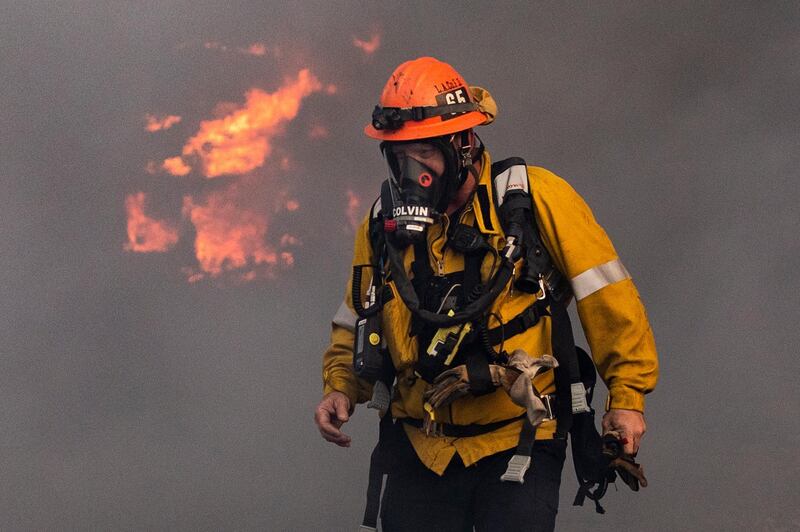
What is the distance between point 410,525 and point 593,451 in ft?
2.96

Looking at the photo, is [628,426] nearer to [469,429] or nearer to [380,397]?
[469,429]

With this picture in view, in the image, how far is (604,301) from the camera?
4.86 m

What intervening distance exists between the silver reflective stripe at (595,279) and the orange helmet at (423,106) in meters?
0.90

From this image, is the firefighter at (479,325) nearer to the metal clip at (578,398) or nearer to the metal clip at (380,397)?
the metal clip at (578,398)

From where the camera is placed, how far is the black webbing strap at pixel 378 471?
17.4 feet

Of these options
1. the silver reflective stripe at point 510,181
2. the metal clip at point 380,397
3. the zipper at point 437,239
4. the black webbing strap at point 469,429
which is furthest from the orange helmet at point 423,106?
the black webbing strap at point 469,429

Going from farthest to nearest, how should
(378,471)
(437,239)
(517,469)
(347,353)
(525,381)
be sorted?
(347,353), (378,471), (437,239), (517,469), (525,381)

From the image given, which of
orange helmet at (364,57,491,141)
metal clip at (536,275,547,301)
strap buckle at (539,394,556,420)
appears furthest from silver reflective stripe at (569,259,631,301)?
orange helmet at (364,57,491,141)

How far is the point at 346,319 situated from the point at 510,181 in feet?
4.01

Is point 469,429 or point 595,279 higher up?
point 595,279

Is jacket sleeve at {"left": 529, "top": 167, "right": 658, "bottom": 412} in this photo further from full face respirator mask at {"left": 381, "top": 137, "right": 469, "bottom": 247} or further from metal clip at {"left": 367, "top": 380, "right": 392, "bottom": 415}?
metal clip at {"left": 367, "top": 380, "right": 392, "bottom": 415}

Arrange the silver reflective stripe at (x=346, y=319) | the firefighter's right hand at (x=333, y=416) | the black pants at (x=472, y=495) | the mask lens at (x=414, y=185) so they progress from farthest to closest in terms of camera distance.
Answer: the silver reflective stripe at (x=346, y=319)
the firefighter's right hand at (x=333, y=416)
the mask lens at (x=414, y=185)
the black pants at (x=472, y=495)

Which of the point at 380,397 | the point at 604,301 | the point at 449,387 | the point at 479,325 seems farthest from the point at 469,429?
the point at 604,301

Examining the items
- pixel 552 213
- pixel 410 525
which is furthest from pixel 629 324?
pixel 410 525
